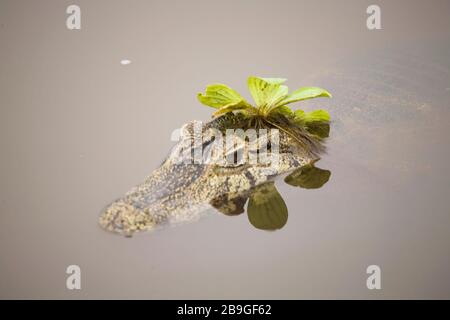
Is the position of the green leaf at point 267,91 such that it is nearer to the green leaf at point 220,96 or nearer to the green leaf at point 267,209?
the green leaf at point 220,96

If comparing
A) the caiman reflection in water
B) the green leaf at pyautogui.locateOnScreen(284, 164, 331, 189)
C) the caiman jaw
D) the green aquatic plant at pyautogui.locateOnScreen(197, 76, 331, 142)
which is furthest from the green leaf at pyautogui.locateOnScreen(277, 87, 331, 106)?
the caiman jaw

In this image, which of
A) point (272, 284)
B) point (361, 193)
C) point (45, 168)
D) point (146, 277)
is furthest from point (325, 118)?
point (45, 168)

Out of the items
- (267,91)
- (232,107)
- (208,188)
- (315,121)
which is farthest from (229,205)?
(315,121)

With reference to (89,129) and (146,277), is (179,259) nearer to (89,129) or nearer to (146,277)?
(146,277)

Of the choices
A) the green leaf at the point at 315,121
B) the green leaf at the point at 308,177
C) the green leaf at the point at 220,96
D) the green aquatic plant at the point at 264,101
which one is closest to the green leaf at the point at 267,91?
the green aquatic plant at the point at 264,101

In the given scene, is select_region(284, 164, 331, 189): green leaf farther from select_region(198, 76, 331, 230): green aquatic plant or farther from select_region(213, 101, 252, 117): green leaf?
select_region(213, 101, 252, 117): green leaf

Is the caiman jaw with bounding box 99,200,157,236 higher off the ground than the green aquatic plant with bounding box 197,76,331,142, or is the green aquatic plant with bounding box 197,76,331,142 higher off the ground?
the green aquatic plant with bounding box 197,76,331,142
